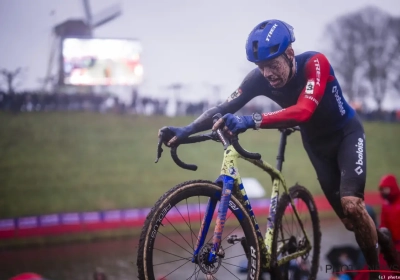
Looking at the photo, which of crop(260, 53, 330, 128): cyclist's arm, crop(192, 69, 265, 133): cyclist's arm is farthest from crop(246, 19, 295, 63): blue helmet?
crop(192, 69, 265, 133): cyclist's arm

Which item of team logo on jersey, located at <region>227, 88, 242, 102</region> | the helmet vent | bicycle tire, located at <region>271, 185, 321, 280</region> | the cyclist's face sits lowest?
bicycle tire, located at <region>271, 185, 321, 280</region>

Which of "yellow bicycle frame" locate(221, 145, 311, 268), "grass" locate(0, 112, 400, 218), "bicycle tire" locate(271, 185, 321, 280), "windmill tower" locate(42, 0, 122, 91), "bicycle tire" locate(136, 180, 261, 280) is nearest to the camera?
"bicycle tire" locate(136, 180, 261, 280)

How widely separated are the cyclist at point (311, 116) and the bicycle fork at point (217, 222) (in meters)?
0.38

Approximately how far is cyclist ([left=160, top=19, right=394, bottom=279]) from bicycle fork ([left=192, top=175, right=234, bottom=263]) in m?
0.38

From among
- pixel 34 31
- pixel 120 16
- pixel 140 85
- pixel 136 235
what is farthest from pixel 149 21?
pixel 136 235

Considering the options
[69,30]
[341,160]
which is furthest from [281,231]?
[69,30]

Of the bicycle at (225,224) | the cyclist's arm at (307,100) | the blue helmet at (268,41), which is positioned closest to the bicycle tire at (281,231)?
the bicycle at (225,224)

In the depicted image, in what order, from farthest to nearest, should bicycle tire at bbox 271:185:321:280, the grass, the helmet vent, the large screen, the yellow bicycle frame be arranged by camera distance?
the large screen
the grass
bicycle tire at bbox 271:185:321:280
the helmet vent
the yellow bicycle frame

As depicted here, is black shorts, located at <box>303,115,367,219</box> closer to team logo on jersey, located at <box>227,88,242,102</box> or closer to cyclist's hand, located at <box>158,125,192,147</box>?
team logo on jersey, located at <box>227,88,242,102</box>

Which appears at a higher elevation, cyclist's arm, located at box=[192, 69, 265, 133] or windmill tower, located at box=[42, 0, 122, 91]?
windmill tower, located at box=[42, 0, 122, 91]

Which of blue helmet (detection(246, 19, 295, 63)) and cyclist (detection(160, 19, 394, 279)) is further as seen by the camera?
blue helmet (detection(246, 19, 295, 63))

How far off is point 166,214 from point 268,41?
1277 millimetres

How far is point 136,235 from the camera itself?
9398 mm

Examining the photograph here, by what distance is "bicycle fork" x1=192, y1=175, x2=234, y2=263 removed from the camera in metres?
Answer: 3.00
